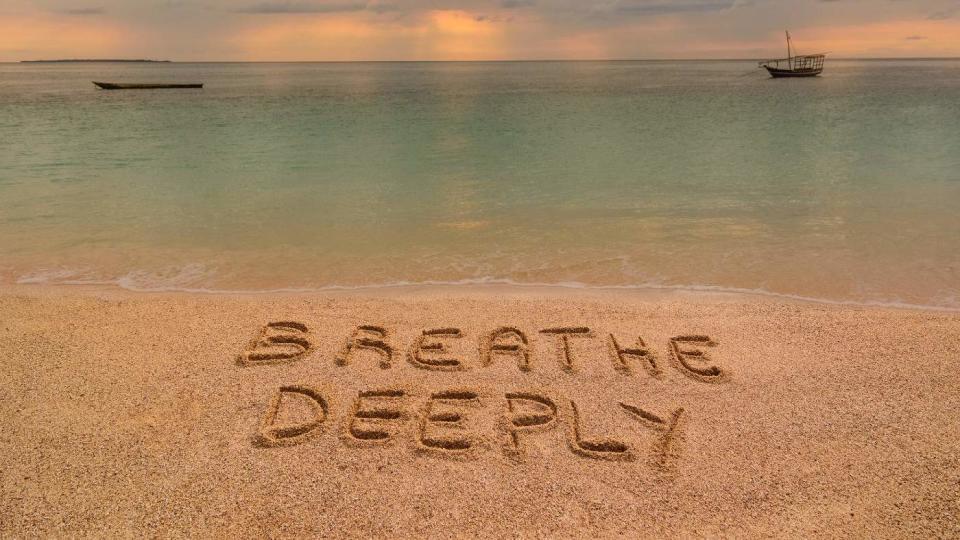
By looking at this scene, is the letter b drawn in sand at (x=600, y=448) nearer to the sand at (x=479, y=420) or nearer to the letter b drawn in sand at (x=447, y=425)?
the sand at (x=479, y=420)

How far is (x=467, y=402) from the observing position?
4.10 metres

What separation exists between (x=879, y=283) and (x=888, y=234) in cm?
216

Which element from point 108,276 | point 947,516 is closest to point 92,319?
point 108,276

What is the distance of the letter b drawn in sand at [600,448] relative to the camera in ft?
11.6

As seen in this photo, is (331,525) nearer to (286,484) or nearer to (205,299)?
(286,484)

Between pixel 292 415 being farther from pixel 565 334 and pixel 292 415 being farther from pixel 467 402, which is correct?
pixel 565 334

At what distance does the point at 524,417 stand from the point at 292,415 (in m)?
1.55

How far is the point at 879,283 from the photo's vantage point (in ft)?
21.0

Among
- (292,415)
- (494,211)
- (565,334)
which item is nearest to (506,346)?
(565,334)

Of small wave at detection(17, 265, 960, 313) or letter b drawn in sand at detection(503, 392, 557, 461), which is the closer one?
letter b drawn in sand at detection(503, 392, 557, 461)

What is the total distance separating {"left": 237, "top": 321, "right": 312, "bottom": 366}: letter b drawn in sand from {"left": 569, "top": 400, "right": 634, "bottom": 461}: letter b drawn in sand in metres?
2.31

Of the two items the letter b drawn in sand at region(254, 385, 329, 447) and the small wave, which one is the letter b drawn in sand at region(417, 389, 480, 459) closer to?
the letter b drawn in sand at region(254, 385, 329, 447)

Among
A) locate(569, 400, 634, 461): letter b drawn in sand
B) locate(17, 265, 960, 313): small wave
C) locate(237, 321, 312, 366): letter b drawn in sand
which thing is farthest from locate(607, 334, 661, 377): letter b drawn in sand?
locate(237, 321, 312, 366): letter b drawn in sand

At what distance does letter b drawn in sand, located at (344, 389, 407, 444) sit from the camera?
12.2 feet
